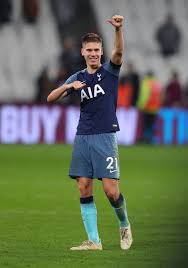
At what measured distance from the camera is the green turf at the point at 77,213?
9.67 m

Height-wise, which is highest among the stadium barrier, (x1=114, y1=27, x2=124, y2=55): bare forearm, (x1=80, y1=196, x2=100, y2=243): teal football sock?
(x1=114, y1=27, x2=124, y2=55): bare forearm

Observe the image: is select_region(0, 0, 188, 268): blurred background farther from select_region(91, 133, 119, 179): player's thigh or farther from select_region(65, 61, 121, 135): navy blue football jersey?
select_region(65, 61, 121, 135): navy blue football jersey

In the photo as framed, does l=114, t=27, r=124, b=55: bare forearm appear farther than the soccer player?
No

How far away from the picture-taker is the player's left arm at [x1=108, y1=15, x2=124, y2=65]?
32.4 ft

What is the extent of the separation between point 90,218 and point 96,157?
575mm

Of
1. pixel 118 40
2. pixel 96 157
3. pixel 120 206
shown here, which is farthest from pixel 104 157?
pixel 118 40

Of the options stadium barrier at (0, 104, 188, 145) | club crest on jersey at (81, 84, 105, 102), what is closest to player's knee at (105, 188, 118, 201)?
club crest on jersey at (81, 84, 105, 102)

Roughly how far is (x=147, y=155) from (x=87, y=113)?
13804 mm

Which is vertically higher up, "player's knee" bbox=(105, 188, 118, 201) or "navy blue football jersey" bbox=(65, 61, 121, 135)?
"navy blue football jersey" bbox=(65, 61, 121, 135)

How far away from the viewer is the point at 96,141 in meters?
10.4

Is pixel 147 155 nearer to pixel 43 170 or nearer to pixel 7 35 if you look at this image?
pixel 43 170

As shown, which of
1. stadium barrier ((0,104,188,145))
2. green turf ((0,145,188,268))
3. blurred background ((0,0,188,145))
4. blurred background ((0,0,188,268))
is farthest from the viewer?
blurred background ((0,0,188,145))

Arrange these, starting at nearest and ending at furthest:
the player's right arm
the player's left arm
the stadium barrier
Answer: the player's left arm, the player's right arm, the stadium barrier

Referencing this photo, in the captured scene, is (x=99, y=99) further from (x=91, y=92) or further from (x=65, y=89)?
(x=65, y=89)
